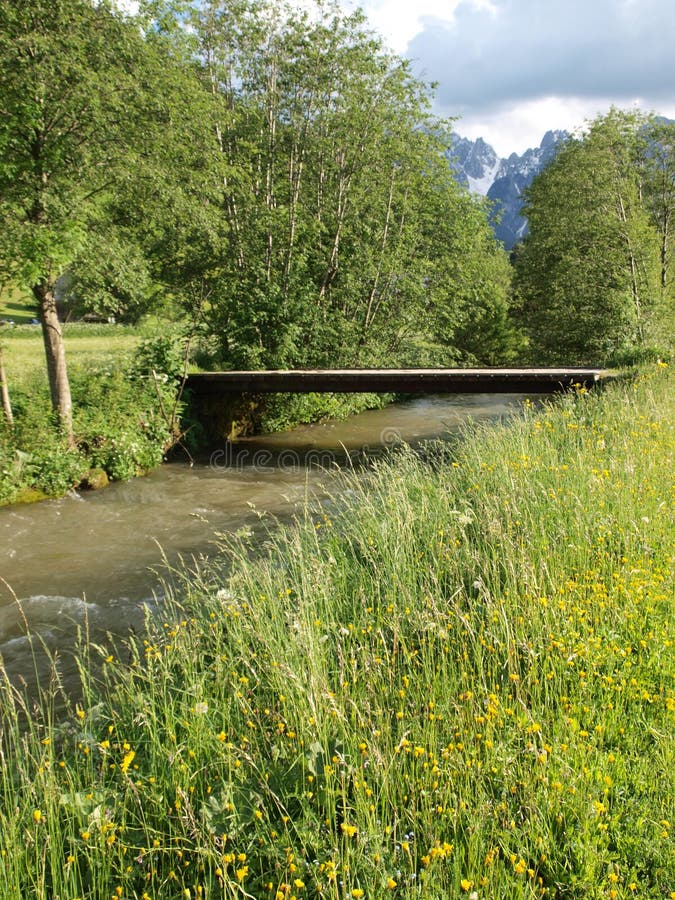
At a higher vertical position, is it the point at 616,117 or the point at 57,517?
the point at 616,117

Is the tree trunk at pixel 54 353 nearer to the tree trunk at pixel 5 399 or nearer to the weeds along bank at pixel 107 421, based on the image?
the weeds along bank at pixel 107 421

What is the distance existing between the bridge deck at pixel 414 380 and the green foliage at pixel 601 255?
7826mm

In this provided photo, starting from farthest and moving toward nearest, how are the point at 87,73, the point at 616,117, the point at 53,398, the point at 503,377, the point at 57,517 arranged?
the point at 616,117, the point at 503,377, the point at 53,398, the point at 57,517, the point at 87,73

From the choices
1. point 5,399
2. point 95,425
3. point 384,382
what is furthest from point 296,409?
point 5,399

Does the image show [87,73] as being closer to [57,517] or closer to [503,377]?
[57,517]

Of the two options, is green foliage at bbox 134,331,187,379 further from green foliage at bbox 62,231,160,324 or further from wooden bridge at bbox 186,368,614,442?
green foliage at bbox 62,231,160,324

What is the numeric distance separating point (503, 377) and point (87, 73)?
375 inches

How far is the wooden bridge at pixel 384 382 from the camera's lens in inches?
557

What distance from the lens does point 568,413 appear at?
871 centimetres

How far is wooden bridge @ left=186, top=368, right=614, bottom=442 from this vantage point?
1414 cm

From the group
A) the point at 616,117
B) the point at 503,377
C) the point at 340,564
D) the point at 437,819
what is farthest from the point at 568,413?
the point at 616,117

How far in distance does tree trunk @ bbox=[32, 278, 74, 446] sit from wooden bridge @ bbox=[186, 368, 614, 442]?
4.28 meters

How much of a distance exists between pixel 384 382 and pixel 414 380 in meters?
0.68

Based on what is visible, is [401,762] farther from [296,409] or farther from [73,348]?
[73,348]
